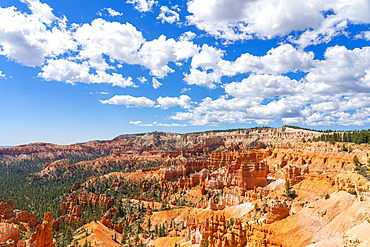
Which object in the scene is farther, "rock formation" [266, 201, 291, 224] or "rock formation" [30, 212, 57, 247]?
"rock formation" [30, 212, 57, 247]

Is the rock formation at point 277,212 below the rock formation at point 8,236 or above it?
above

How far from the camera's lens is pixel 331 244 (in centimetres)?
2919

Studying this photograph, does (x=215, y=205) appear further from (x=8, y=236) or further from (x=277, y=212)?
(x=8, y=236)

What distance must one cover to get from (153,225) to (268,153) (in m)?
66.1

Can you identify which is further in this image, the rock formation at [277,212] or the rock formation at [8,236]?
the rock formation at [277,212]

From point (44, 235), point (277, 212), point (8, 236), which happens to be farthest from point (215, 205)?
point (8, 236)

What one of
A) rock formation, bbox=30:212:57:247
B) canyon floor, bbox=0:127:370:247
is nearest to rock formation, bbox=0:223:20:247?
canyon floor, bbox=0:127:370:247

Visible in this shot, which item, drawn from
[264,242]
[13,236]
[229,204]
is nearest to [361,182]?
[264,242]

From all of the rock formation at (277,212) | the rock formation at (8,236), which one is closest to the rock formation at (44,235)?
the rock formation at (8,236)

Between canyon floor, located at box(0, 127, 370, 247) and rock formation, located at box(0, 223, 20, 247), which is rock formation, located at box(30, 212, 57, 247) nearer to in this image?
canyon floor, located at box(0, 127, 370, 247)

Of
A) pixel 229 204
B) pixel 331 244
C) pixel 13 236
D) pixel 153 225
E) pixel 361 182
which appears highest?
pixel 361 182

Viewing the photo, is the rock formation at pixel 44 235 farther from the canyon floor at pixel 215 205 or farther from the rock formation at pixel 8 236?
the rock formation at pixel 8 236

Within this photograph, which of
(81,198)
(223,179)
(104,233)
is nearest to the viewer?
(104,233)

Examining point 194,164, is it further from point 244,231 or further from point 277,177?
point 244,231
